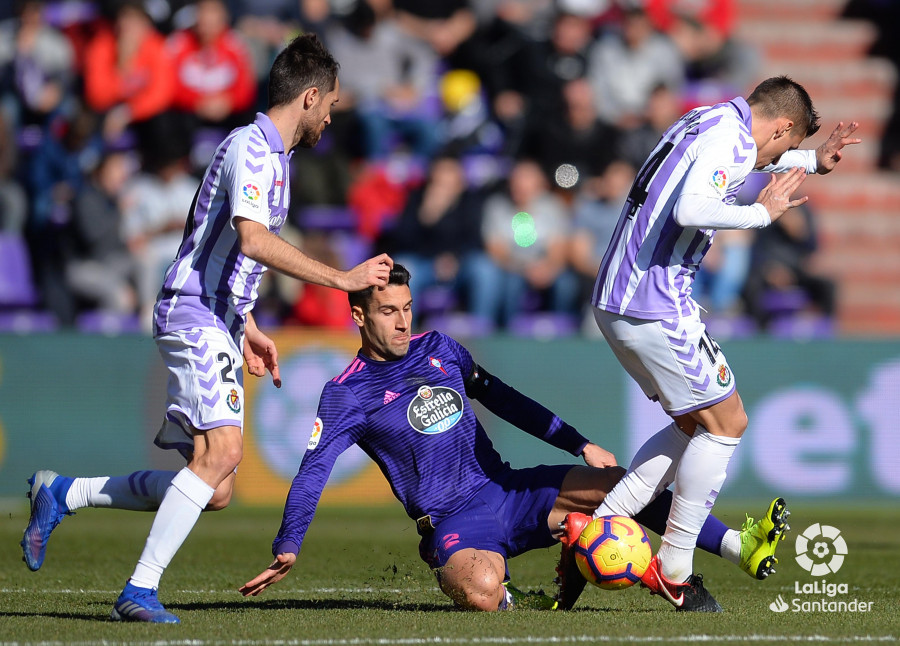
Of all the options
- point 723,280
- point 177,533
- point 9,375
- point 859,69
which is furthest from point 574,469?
point 859,69

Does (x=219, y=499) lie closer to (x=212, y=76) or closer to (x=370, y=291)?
(x=370, y=291)

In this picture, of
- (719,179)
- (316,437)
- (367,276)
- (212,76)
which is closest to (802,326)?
(212,76)

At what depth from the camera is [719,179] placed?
5625 millimetres

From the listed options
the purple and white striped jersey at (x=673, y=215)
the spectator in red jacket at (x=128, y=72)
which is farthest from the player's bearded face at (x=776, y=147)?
the spectator in red jacket at (x=128, y=72)

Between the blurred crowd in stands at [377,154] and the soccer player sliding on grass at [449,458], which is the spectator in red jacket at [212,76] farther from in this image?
the soccer player sliding on grass at [449,458]

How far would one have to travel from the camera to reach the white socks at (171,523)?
5.47 m

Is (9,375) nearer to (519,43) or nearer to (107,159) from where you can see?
(107,159)

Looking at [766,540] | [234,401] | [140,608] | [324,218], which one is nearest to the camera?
[140,608]

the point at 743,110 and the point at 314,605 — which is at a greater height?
the point at 743,110

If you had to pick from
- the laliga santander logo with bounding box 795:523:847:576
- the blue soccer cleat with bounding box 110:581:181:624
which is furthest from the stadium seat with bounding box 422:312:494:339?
the blue soccer cleat with bounding box 110:581:181:624

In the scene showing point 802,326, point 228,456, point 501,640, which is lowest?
point 802,326

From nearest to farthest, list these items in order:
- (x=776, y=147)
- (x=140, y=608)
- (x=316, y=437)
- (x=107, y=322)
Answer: (x=140, y=608) → (x=316, y=437) → (x=776, y=147) → (x=107, y=322)

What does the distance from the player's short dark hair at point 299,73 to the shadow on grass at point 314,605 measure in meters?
2.32

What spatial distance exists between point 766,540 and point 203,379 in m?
2.58
